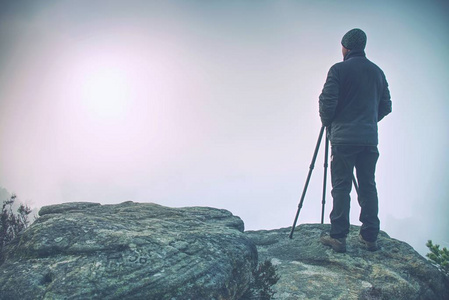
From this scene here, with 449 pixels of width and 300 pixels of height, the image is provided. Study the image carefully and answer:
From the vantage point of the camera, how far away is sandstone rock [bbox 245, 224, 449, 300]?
390cm

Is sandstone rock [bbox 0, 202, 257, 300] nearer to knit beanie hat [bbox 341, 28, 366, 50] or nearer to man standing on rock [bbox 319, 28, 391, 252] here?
man standing on rock [bbox 319, 28, 391, 252]

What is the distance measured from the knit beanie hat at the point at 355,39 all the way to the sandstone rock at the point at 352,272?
448 centimetres

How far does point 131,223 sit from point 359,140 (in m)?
4.80

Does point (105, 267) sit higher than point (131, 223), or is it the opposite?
point (131, 223)

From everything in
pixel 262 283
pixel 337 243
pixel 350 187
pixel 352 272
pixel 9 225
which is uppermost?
pixel 350 187

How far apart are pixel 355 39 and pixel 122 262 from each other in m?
6.22

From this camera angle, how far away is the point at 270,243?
20.5 ft

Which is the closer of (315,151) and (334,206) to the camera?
(334,206)

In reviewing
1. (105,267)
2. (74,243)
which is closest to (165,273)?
(105,267)

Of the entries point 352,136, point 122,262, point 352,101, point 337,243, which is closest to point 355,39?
point 352,101

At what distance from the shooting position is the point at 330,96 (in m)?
5.11

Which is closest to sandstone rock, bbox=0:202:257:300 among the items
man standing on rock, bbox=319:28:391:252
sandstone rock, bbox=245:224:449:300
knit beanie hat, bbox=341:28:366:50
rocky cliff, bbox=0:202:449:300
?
rocky cliff, bbox=0:202:449:300

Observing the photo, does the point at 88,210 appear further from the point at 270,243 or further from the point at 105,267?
the point at 270,243

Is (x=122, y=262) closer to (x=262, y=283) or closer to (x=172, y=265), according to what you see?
(x=172, y=265)
